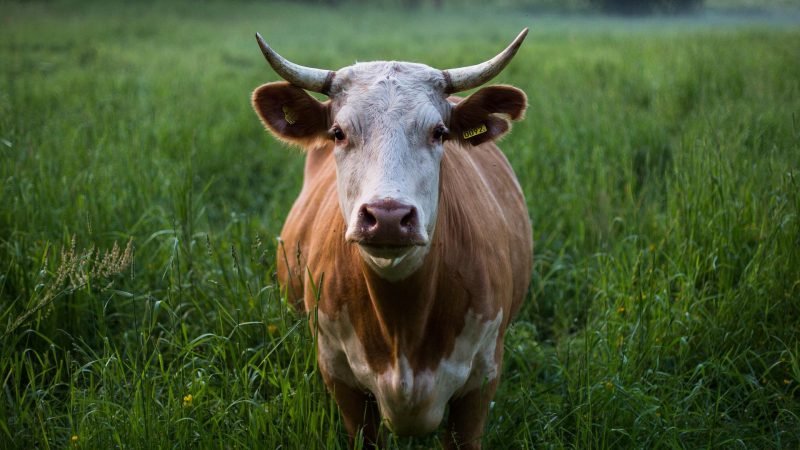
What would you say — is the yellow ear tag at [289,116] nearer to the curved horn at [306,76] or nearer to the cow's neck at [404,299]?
the curved horn at [306,76]

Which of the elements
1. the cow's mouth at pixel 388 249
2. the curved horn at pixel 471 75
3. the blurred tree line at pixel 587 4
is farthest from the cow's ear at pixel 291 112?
the blurred tree line at pixel 587 4

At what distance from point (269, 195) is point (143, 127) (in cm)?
122

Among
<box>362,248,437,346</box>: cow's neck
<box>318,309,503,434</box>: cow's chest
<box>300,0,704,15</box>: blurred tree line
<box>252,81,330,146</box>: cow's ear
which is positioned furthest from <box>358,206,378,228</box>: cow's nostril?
<box>300,0,704,15</box>: blurred tree line

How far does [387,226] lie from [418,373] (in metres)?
0.75

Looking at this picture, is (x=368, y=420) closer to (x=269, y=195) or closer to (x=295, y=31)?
(x=269, y=195)

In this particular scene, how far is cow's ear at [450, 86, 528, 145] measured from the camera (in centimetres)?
275

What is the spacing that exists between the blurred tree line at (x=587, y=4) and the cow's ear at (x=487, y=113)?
853 inches

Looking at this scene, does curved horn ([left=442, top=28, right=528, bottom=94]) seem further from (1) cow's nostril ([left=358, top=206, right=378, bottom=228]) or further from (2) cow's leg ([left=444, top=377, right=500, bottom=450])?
(2) cow's leg ([left=444, top=377, right=500, bottom=450])

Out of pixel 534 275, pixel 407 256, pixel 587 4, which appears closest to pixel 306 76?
pixel 407 256

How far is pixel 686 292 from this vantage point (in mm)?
3611

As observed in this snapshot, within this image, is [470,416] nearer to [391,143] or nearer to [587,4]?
[391,143]

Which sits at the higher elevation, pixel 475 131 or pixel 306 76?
pixel 306 76

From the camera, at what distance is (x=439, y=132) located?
2551mm

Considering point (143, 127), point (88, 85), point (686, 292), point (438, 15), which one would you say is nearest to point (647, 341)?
point (686, 292)
